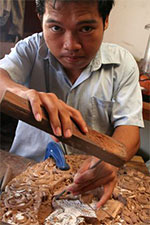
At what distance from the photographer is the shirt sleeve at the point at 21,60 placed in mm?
491

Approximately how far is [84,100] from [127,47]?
0.16 m

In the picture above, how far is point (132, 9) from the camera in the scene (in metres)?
0.48

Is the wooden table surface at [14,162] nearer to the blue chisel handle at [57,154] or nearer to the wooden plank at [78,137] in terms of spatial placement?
the blue chisel handle at [57,154]

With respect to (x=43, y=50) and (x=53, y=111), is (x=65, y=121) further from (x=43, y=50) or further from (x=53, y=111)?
(x=43, y=50)

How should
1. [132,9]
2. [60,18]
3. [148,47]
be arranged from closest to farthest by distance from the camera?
1. [60,18]
2. [132,9]
3. [148,47]

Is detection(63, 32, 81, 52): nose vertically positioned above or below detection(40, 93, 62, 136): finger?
above

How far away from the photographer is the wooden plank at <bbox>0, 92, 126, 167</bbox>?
0.30m

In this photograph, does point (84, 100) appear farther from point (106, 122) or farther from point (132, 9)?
point (132, 9)

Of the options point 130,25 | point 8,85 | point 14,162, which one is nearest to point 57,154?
point 14,162

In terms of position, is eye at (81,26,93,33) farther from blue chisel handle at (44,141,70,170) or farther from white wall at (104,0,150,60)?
blue chisel handle at (44,141,70,170)

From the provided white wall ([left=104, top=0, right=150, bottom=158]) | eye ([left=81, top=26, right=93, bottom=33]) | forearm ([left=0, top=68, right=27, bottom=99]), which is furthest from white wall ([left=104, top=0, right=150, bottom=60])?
forearm ([left=0, top=68, right=27, bottom=99])

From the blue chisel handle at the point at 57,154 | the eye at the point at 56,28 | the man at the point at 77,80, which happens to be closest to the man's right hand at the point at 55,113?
the man at the point at 77,80

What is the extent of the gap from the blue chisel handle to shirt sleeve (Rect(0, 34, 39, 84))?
163mm

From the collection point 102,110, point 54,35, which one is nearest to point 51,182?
point 102,110
